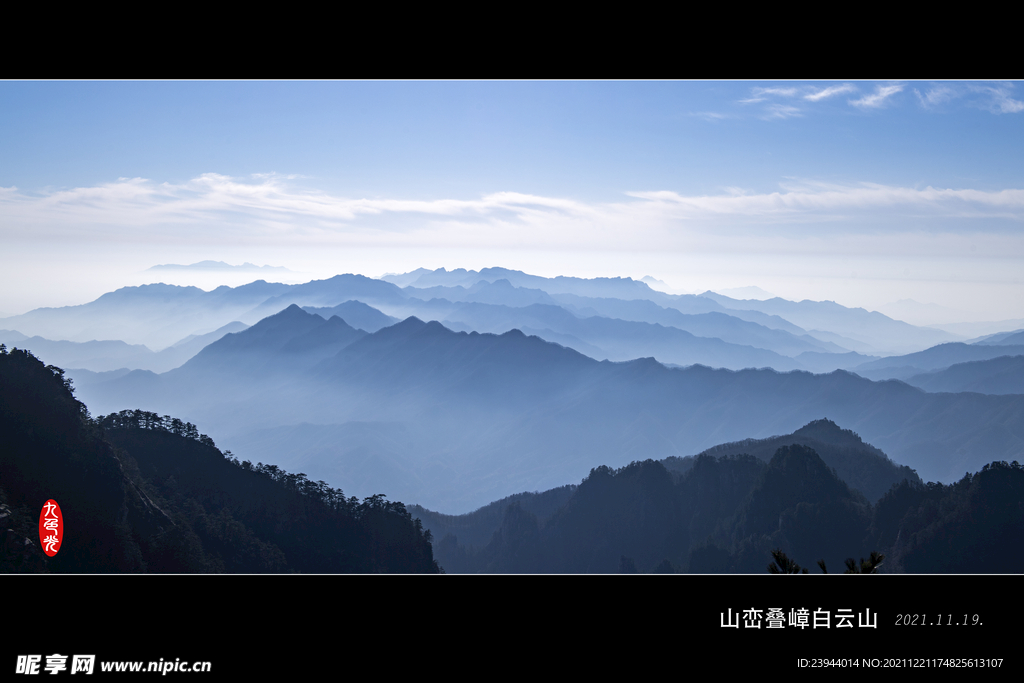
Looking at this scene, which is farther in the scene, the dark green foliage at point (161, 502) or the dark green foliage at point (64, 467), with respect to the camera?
the dark green foliage at point (161, 502)

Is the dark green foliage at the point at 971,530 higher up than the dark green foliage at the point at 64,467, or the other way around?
the dark green foliage at the point at 64,467

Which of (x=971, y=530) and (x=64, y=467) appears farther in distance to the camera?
(x=971, y=530)

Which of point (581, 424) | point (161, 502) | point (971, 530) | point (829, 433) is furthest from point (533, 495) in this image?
point (581, 424)

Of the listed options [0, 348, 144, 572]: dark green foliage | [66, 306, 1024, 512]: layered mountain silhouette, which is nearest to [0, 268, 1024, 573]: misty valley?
[0, 348, 144, 572]: dark green foliage

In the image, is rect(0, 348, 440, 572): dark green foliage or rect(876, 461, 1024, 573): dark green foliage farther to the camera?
rect(876, 461, 1024, 573): dark green foliage

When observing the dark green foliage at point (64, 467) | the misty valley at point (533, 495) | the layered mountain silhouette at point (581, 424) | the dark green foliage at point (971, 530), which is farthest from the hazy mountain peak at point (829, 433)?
the dark green foliage at point (64, 467)

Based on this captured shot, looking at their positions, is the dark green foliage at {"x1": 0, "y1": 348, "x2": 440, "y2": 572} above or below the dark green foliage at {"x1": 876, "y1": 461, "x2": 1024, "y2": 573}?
above

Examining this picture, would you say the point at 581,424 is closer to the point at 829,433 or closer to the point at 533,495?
the point at 533,495

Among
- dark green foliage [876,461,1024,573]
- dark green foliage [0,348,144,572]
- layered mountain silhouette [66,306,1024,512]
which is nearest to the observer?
dark green foliage [0,348,144,572]

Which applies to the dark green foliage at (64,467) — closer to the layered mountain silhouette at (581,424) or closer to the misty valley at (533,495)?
the misty valley at (533,495)

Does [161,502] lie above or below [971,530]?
above

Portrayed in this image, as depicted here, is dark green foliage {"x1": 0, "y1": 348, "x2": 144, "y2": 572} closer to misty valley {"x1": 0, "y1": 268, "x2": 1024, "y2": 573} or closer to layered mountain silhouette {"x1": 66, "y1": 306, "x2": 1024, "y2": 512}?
misty valley {"x1": 0, "y1": 268, "x2": 1024, "y2": 573}
